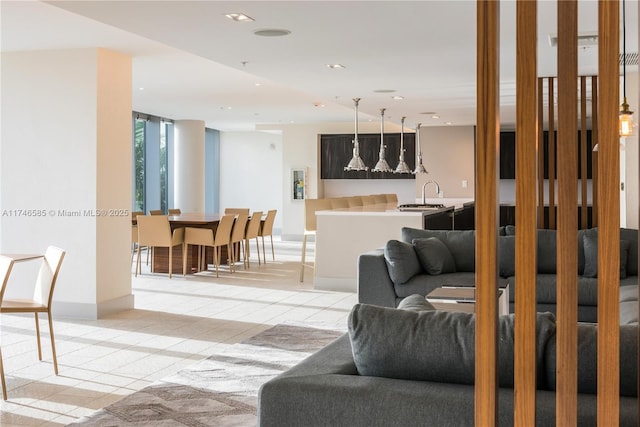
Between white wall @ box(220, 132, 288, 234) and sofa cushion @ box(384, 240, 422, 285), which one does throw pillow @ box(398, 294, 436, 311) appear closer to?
sofa cushion @ box(384, 240, 422, 285)

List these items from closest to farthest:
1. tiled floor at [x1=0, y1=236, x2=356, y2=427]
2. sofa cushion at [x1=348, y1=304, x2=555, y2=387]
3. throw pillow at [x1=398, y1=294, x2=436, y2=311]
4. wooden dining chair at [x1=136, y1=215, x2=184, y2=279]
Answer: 1. sofa cushion at [x1=348, y1=304, x2=555, y2=387]
2. throw pillow at [x1=398, y1=294, x2=436, y2=311]
3. tiled floor at [x1=0, y1=236, x2=356, y2=427]
4. wooden dining chair at [x1=136, y1=215, x2=184, y2=279]

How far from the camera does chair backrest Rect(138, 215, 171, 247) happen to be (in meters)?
9.45

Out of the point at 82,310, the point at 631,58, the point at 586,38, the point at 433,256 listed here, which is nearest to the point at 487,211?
the point at 586,38

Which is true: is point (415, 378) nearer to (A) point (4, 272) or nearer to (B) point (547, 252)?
(A) point (4, 272)

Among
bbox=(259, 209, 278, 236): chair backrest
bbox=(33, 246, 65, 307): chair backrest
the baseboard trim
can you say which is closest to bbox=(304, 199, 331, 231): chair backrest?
bbox=(259, 209, 278, 236): chair backrest

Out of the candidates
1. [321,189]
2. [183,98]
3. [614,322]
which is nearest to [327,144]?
[321,189]

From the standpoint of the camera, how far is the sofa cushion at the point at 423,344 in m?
2.06

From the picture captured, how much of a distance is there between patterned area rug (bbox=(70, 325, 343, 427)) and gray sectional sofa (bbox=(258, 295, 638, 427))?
5.14ft

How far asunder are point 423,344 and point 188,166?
13.0m

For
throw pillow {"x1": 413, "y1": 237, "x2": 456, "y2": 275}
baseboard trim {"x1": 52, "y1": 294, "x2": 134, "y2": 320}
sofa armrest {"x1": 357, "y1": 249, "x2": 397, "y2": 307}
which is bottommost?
baseboard trim {"x1": 52, "y1": 294, "x2": 134, "y2": 320}

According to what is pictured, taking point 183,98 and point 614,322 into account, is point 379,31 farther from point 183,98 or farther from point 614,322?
point 183,98

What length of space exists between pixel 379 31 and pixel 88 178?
3.23 m

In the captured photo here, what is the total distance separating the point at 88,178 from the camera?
657 cm

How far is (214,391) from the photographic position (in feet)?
13.7
